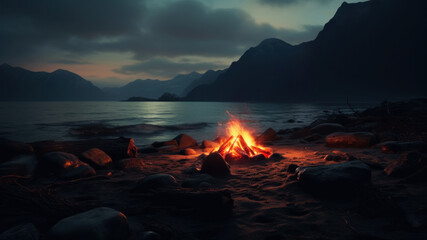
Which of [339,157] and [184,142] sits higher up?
[339,157]

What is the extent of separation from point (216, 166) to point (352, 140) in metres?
5.97

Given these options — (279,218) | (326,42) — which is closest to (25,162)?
(279,218)

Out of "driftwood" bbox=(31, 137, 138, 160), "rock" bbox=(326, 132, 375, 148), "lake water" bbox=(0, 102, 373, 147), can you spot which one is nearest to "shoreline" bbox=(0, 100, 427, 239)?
"driftwood" bbox=(31, 137, 138, 160)

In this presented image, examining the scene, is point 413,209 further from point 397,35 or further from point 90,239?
point 397,35

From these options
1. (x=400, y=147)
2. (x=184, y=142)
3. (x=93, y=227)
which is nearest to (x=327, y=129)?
(x=400, y=147)

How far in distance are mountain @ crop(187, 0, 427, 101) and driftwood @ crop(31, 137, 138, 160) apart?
424ft

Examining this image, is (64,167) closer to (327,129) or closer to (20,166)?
(20,166)

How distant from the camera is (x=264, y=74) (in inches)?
7219

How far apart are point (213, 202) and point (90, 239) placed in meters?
1.66

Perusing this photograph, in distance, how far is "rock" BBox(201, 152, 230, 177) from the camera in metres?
5.91

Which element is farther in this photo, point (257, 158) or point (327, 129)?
point (327, 129)

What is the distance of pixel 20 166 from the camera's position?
18.7 ft

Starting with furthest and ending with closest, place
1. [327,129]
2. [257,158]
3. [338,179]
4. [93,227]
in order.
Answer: [327,129] < [257,158] < [338,179] < [93,227]

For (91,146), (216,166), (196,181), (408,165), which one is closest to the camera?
(408,165)
